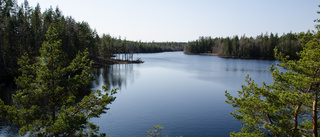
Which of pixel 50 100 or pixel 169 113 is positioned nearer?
pixel 50 100

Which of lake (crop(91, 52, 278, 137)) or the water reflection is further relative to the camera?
the water reflection

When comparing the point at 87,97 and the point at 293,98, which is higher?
the point at 293,98

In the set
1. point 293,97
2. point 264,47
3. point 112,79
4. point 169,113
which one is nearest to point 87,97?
point 293,97

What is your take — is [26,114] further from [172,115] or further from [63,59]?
[172,115]

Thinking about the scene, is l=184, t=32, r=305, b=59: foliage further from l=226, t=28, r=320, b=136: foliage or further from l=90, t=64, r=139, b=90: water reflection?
l=226, t=28, r=320, b=136: foliage

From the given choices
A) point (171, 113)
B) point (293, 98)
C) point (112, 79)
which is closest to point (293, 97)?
point (293, 98)

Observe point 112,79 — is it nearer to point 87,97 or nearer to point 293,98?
point 87,97

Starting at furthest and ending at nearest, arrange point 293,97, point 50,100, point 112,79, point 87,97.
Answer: point 112,79 < point 87,97 < point 50,100 < point 293,97

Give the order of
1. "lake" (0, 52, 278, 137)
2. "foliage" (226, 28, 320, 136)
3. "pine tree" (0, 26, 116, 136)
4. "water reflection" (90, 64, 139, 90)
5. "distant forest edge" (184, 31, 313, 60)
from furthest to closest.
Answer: "distant forest edge" (184, 31, 313, 60) < "water reflection" (90, 64, 139, 90) < "lake" (0, 52, 278, 137) < "foliage" (226, 28, 320, 136) < "pine tree" (0, 26, 116, 136)

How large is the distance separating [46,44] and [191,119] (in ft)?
70.9

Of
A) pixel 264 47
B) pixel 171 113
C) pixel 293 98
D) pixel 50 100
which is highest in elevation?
pixel 264 47

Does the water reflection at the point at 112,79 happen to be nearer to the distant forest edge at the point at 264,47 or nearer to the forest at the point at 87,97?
the forest at the point at 87,97

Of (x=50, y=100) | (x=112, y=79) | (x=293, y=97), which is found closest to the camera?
(x=293, y=97)

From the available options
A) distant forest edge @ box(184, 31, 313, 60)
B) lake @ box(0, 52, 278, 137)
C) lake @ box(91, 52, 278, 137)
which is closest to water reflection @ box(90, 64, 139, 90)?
lake @ box(91, 52, 278, 137)
